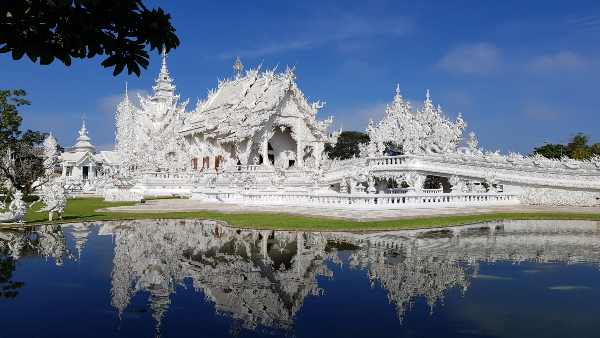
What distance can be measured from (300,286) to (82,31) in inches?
176

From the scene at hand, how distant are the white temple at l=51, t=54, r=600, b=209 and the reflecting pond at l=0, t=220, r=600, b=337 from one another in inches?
303

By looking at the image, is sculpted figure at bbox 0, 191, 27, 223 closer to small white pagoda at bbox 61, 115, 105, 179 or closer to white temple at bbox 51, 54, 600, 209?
white temple at bbox 51, 54, 600, 209

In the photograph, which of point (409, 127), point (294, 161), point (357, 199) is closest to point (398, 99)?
point (409, 127)

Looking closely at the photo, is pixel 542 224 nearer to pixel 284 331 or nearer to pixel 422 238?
A: pixel 422 238

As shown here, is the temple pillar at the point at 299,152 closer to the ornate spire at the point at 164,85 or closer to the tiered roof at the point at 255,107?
the tiered roof at the point at 255,107

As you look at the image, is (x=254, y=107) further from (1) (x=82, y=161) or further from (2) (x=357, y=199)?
(1) (x=82, y=161)

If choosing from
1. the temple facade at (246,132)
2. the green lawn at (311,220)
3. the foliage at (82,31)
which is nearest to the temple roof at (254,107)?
the temple facade at (246,132)

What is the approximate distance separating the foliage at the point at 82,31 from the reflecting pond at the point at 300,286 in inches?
113

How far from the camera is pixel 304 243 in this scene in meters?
10.0

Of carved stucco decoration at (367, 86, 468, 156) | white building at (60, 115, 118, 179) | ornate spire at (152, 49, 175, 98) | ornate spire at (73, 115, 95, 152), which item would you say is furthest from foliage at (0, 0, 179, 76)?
ornate spire at (73, 115, 95, 152)

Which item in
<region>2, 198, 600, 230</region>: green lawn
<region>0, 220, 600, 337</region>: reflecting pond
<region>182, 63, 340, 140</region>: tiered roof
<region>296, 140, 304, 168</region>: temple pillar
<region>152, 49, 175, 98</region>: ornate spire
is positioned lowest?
<region>0, 220, 600, 337</region>: reflecting pond

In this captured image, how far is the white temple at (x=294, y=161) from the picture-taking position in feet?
72.1

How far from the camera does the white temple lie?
21969mm

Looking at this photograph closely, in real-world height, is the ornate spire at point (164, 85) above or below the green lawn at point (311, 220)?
above
